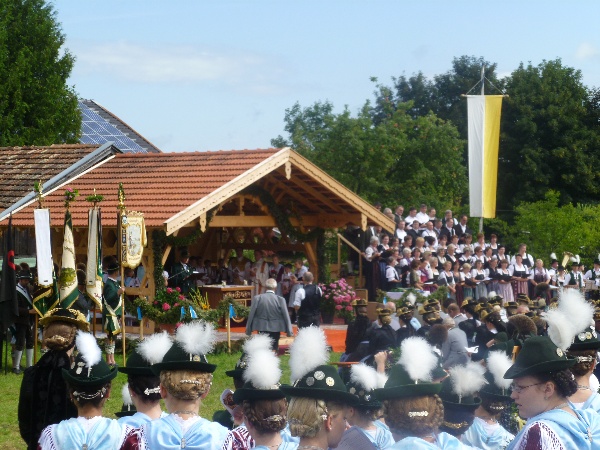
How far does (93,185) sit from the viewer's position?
23.6m

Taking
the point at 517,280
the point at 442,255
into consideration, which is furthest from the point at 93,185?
the point at 517,280

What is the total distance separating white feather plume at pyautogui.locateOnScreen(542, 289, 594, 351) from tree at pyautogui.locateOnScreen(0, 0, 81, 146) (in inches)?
1223

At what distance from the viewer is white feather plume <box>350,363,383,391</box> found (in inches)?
227

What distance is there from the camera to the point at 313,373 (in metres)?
4.91

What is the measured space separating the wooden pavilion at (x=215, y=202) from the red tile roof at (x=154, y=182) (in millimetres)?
27

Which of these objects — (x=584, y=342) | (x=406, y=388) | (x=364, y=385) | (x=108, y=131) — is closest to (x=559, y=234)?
(x=108, y=131)

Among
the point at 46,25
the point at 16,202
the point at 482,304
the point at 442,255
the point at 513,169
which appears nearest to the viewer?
the point at 482,304

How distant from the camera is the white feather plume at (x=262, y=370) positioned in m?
5.07

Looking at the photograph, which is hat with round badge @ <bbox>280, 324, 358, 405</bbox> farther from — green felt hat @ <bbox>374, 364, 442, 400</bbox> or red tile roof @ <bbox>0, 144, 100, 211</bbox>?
red tile roof @ <bbox>0, 144, 100, 211</bbox>

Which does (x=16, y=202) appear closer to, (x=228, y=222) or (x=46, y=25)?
(x=228, y=222)

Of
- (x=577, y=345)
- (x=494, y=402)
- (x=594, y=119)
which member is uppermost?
(x=594, y=119)

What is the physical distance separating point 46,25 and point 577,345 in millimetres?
33182

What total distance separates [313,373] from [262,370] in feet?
1.07

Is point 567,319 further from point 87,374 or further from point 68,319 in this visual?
point 68,319
